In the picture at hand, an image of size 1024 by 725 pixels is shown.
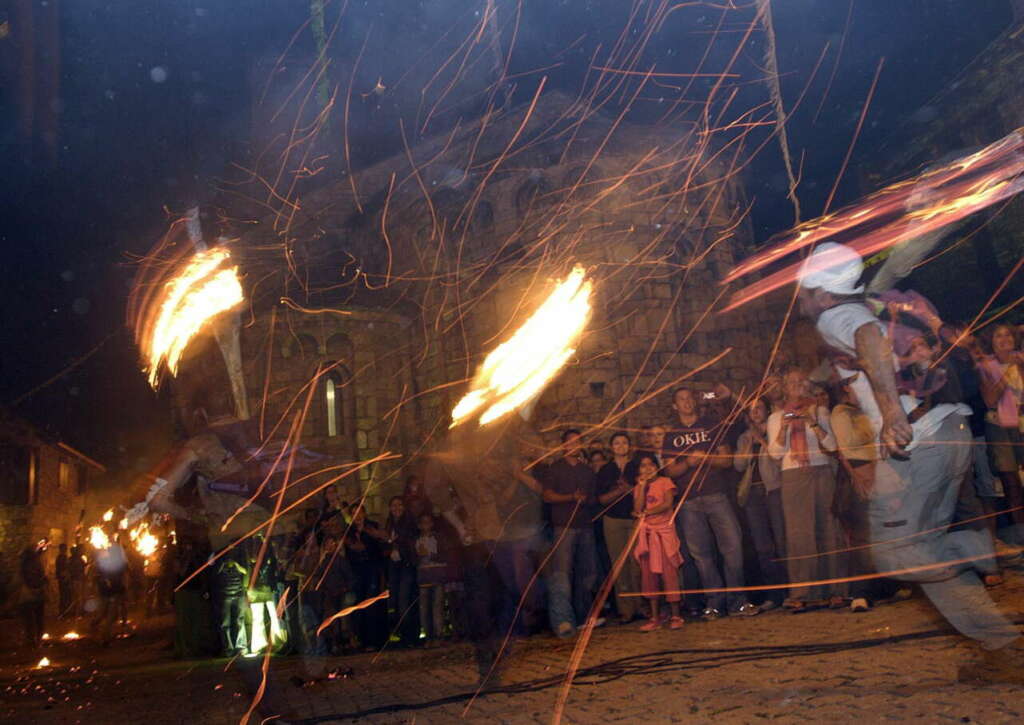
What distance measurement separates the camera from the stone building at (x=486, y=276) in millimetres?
21016

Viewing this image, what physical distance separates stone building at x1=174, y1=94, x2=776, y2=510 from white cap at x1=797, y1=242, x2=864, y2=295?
15434 millimetres

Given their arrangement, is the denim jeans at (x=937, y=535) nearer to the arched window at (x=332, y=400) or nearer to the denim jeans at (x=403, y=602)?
the denim jeans at (x=403, y=602)

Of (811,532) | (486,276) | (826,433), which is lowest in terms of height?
(811,532)

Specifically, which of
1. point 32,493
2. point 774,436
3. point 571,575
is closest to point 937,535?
point 774,436

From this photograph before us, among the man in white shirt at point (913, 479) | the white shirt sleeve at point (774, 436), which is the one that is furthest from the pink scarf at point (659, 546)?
the man in white shirt at point (913, 479)

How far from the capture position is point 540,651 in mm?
7203

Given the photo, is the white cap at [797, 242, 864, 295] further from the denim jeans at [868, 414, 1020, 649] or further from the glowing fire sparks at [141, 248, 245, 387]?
the glowing fire sparks at [141, 248, 245, 387]

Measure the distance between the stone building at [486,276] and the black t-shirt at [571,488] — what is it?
11.1 meters

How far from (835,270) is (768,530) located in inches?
186

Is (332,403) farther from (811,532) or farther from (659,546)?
(811,532)

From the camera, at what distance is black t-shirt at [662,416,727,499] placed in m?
8.34

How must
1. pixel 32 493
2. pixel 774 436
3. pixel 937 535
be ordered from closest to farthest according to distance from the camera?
pixel 937 535 → pixel 774 436 → pixel 32 493

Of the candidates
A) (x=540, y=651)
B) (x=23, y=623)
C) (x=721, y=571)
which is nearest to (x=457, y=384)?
(x=23, y=623)

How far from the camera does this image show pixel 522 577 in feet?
28.2
